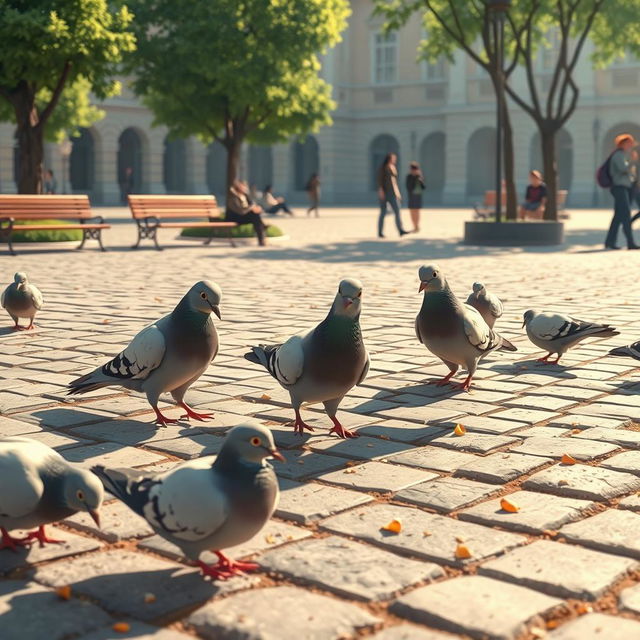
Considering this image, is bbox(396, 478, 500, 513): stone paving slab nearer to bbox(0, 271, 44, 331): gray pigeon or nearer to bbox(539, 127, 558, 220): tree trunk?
bbox(0, 271, 44, 331): gray pigeon

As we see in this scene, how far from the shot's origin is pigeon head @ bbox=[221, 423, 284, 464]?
3141 millimetres

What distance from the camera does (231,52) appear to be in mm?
25562

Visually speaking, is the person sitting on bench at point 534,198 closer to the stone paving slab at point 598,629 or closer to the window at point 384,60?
the stone paving slab at point 598,629

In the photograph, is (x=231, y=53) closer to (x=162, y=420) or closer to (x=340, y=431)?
(x=162, y=420)

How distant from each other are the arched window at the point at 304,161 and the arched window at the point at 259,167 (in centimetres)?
186

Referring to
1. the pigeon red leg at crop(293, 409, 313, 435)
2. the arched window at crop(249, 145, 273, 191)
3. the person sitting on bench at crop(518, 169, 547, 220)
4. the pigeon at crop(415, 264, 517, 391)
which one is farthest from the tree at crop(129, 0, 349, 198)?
the arched window at crop(249, 145, 273, 191)

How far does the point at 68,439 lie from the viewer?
507 centimetres

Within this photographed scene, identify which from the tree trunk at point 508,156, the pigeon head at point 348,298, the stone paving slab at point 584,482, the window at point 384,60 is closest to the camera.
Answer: the stone paving slab at point 584,482

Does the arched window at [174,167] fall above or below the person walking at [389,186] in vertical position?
above

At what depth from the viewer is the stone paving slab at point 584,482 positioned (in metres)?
4.20

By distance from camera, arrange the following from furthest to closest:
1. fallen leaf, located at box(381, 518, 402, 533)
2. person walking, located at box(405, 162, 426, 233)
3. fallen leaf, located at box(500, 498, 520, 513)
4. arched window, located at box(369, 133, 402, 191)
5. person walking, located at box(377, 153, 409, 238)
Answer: arched window, located at box(369, 133, 402, 191) < person walking, located at box(405, 162, 426, 233) < person walking, located at box(377, 153, 409, 238) < fallen leaf, located at box(500, 498, 520, 513) < fallen leaf, located at box(381, 518, 402, 533)

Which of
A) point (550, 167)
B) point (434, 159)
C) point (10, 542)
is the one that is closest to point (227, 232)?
point (550, 167)

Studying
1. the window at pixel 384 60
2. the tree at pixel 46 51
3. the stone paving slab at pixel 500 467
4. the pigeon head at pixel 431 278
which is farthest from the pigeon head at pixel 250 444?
the window at pixel 384 60

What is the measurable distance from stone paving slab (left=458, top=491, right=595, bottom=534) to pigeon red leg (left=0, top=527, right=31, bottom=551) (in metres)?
1.52
